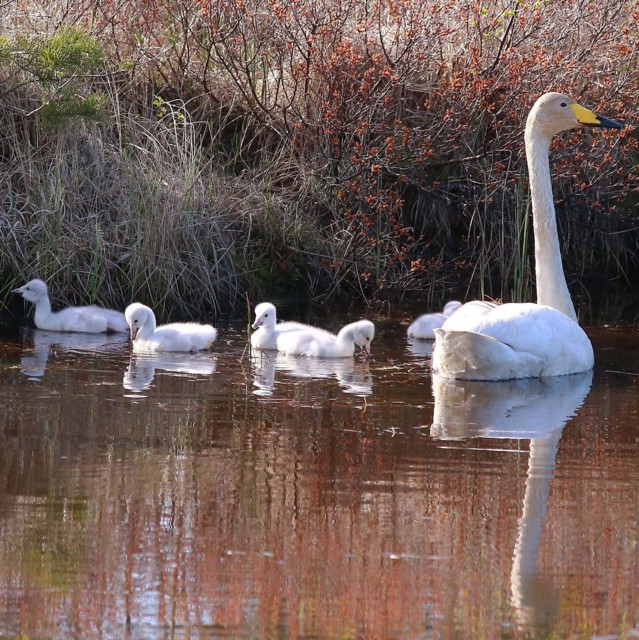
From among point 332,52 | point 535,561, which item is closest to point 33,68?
point 332,52

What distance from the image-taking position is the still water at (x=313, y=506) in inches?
161

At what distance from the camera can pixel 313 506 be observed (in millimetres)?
5203

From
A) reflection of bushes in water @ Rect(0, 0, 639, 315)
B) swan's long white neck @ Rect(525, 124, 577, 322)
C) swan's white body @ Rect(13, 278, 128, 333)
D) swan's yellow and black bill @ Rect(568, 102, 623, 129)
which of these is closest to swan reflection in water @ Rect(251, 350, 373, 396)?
swan's white body @ Rect(13, 278, 128, 333)

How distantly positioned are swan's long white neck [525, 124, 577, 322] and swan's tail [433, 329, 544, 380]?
0.92 meters

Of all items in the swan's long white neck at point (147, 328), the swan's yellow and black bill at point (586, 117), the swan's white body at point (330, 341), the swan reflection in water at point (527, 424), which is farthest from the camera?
the swan's yellow and black bill at point (586, 117)

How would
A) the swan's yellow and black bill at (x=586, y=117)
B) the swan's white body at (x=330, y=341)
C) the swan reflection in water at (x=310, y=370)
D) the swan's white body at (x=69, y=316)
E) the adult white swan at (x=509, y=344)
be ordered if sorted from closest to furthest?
the swan reflection in water at (x=310, y=370) < the adult white swan at (x=509, y=344) < the swan's white body at (x=330, y=341) < the swan's yellow and black bill at (x=586, y=117) < the swan's white body at (x=69, y=316)

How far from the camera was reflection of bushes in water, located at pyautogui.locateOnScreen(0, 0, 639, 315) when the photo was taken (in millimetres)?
10836

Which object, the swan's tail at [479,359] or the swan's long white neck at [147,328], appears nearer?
the swan's tail at [479,359]

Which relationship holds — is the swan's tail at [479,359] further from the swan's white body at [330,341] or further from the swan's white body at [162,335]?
the swan's white body at [162,335]

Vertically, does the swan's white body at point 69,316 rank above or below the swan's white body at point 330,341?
above

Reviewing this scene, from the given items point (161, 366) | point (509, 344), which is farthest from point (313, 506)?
point (161, 366)

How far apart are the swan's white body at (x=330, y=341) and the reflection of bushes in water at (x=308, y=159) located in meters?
1.98

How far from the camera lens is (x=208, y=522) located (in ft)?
16.1

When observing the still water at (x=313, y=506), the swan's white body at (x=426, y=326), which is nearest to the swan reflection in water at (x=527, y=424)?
the still water at (x=313, y=506)
